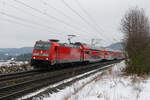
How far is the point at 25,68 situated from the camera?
17047 millimetres

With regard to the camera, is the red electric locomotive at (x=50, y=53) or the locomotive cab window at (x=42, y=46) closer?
the red electric locomotive at (x=50, y=53)

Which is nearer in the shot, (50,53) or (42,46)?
(50,53)

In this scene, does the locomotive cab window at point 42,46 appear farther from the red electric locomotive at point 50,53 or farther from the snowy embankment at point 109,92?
the snowy embankment at point 109,92

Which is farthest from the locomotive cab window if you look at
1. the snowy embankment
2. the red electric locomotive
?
the snowy embankment

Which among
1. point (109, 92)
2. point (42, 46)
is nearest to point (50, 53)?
point (42, 46)

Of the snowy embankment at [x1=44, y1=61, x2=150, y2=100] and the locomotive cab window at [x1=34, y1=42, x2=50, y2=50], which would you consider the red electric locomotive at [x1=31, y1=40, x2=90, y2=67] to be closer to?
the locomotive cab window at [x1=34, y1=42, x2=50, y2=50]

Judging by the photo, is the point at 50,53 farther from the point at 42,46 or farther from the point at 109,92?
the point at 109,92

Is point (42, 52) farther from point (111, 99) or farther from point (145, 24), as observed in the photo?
point (145, 24)

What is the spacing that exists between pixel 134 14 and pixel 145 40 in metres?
16.0

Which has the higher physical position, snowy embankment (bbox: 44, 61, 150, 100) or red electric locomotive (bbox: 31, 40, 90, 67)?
red electric locomotive (bbox: 31, 40, 90, 67)

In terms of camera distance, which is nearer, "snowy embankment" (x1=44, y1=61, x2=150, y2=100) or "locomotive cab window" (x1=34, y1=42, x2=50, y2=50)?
"snowy embankment" (x1=44, y1=61, x2=150, y2=100)

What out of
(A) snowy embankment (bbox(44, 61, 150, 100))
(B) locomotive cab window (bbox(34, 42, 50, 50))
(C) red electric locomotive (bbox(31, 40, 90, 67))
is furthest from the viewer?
(B) locomotive cab window (bbox(34, 42, 50, 50))

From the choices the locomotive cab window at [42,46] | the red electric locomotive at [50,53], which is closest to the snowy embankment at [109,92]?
the red electric locomotive at [50,53]

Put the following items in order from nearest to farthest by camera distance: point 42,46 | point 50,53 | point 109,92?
point 109,92
point 50,53
point 42,46
